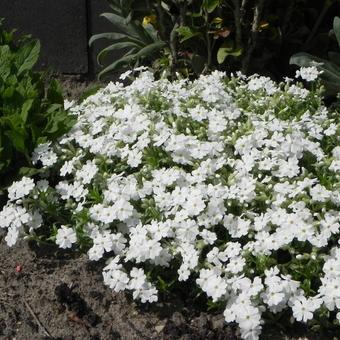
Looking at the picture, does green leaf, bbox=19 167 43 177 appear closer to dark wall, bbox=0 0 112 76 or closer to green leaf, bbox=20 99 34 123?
green leaf, bbox=20 99 34 123

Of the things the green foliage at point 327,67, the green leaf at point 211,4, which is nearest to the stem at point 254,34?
the green leaf at point 211,4

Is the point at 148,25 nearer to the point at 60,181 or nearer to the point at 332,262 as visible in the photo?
the point at 60,181

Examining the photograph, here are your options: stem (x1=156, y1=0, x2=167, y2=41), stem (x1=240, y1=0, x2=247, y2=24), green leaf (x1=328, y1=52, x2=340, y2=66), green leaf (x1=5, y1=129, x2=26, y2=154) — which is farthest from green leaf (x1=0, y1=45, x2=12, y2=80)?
green leaf (x1=328, y1=52, x2=340, y2=66)

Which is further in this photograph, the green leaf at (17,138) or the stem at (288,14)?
the stem at (288,14)

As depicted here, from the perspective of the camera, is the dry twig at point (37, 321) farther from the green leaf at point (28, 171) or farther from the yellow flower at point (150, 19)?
the yellow flower at point (150, 19)

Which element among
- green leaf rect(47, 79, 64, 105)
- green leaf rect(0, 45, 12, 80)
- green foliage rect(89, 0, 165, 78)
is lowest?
green foliage rect(89, 0, 165, 78)
